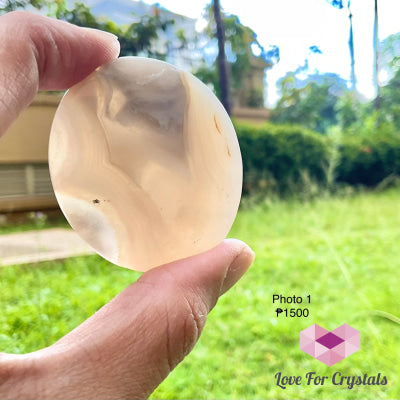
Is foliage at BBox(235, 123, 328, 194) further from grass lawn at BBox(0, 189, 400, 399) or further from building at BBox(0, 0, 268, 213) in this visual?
building at BBox(0, 0, 268, 213)

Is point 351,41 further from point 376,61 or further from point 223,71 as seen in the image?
point 223,71

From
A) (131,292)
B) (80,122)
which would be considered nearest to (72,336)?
(131,292)

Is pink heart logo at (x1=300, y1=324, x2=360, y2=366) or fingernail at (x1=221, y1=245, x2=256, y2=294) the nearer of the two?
fingernail at (x1=221, y1=245, x2=256, y2=294)

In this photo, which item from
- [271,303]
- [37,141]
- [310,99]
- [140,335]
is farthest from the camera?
[310,99]

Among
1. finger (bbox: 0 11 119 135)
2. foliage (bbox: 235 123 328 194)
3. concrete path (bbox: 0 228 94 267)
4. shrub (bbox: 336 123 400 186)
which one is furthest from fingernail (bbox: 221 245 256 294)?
shrub (bbox: 336 123 400 186)

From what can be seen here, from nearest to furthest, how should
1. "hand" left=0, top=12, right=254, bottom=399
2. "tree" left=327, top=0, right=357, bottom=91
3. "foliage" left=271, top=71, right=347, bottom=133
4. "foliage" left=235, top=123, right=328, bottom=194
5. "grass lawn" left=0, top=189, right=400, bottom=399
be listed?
"hand" left=0, top=12, right=254, bottom=399
"grass lawn" left=0, top=189, right=400, bottom=399
"tree" left=327, top=0, right=357, bottom=91
"foliage" left=271, top=71, right=347, bottom=133
"foliage" left=235, top=123, right=328, bottom=194

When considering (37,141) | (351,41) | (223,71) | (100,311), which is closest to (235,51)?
(223,71)

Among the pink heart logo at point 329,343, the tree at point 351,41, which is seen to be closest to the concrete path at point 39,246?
the pink heart logo at point 329,343
